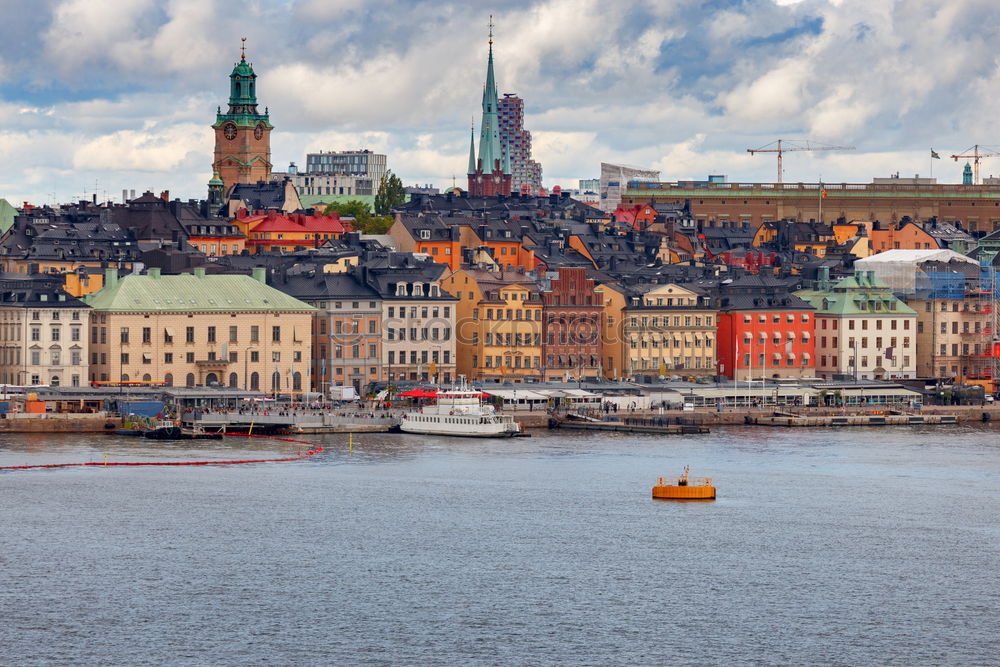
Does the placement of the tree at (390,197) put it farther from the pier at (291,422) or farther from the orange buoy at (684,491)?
the orange buoy at (684,491)

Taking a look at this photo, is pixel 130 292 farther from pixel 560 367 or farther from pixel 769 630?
pixel 769 630

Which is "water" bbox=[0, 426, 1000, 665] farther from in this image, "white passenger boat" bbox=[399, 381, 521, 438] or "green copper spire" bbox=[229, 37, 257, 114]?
"green copper spire" bbox=[229, 37, 257, 114]

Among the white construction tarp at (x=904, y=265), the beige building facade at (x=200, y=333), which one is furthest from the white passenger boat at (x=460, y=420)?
the white construction tarp at (x=904, y=265)

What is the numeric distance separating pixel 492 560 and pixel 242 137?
121851 mm

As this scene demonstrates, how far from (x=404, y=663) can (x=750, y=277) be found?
222 feet

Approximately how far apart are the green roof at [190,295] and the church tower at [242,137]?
8012 centimetres

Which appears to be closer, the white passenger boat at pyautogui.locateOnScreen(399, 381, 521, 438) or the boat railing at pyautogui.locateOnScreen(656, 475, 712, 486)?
the boat railing at pyautogui.locateOnScreen(656, 475, 712, 486)

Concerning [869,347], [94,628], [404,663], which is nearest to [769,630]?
[404,663]

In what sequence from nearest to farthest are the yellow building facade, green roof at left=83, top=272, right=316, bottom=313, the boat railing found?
the boat railing < green roof at left=83, top=272, right=316, bottom=313 < the yellow building facade

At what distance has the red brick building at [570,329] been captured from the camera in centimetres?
10912

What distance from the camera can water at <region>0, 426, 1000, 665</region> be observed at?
53781 millimetres

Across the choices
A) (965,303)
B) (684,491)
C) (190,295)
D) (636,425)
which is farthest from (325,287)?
(684,491)

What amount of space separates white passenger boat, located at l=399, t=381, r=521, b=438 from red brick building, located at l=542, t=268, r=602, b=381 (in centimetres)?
1361

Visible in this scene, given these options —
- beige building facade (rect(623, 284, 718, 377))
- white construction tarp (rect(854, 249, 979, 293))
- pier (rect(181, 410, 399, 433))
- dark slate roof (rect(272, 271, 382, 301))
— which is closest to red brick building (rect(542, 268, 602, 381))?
beige building facade (rect(623, 284, 718, 377))
